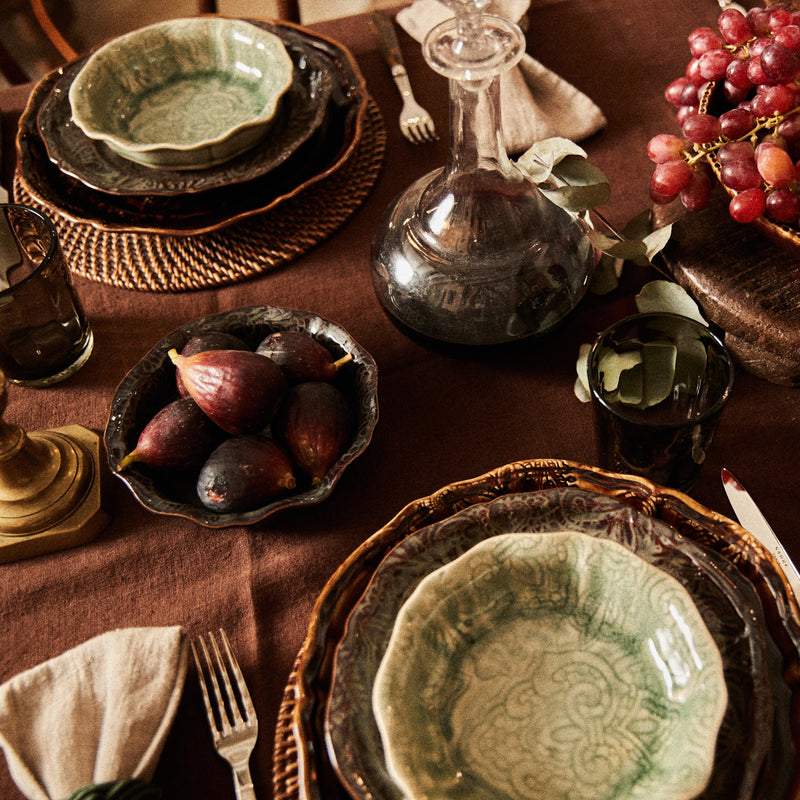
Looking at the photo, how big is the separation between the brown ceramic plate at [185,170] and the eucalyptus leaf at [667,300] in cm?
32

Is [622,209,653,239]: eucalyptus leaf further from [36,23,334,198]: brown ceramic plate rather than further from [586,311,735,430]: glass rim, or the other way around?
[36,23,334,198]: brown ceramic plate

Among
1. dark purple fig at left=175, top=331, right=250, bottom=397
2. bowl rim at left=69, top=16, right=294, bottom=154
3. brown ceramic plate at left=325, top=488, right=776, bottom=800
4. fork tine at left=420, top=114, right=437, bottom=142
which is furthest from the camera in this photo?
fork tine at left=420, top=114, right=437, bottom=142

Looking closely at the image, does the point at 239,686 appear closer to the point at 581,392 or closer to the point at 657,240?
the point at 581,392

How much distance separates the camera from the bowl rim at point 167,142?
64 centimetres

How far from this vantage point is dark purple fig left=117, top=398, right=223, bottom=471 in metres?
0.49

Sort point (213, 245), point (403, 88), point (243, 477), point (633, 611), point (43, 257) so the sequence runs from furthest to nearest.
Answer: point (403, 88), point (213, 245), point (43, 257), point (243, 477), point (633, 611)

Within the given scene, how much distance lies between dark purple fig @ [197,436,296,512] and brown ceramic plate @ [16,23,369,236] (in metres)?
0.25

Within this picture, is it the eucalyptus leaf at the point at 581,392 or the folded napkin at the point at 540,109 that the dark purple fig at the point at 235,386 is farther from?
the folded napkin at the point at 540,109

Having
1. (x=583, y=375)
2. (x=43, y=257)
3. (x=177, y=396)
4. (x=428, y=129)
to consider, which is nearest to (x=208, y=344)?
(x=177, y=396)

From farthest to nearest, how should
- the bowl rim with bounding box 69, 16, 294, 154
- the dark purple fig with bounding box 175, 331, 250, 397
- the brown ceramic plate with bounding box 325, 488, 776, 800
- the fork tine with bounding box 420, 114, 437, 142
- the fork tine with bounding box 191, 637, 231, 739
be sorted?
the fork tine with bounding box 420, 114, 437, 142 < the bowl rim with bounding box 69, 16, 294, 154 < the dark purple fig with bounding box 175, 331, 250, 397 < the fork tine with bounding box 191, 637, 231, 739 < the brown ceramic plate with bounding box 325, 488, 776, 800

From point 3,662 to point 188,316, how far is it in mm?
297

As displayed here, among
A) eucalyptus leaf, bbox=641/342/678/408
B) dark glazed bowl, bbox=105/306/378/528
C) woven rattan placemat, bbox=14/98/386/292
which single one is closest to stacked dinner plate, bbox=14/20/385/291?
woven rattan placemat, bbox=14/98/386/292

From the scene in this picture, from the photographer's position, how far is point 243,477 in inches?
18.5

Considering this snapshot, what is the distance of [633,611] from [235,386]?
0.86 feet
